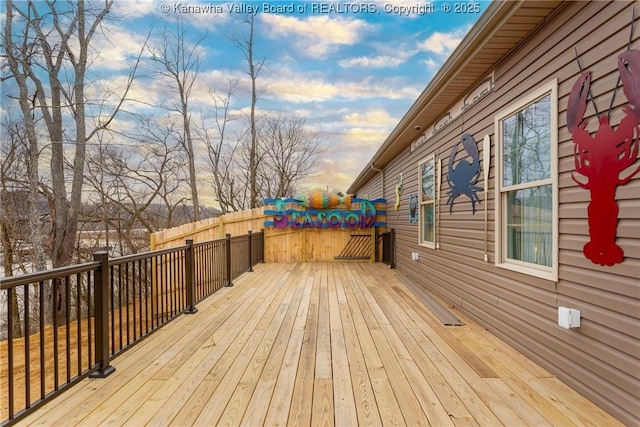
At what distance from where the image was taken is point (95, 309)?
2.39 metres

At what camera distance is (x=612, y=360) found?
190 cm

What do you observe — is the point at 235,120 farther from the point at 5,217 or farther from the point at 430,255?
the point at 430,255

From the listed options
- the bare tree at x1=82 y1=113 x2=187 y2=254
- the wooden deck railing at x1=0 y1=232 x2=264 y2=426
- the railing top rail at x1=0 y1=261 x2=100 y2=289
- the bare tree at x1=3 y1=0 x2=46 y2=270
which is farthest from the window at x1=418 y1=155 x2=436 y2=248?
Result: the bare tree at x1=3 y1=0 x2=46 y2=270

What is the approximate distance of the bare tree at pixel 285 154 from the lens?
15266 mm

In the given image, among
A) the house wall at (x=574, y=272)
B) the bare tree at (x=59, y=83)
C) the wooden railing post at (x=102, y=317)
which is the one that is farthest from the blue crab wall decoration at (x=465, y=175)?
the bare tree at (x=59, y=83)

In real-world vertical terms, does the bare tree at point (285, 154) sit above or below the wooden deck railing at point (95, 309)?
above

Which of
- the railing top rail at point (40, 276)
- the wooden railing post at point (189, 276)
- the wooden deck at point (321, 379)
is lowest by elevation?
the wooden deck at point (321, 379)

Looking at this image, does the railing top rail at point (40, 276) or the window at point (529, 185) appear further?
the window at point (529, 185)

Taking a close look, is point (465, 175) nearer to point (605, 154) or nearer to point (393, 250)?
point (605, 154)

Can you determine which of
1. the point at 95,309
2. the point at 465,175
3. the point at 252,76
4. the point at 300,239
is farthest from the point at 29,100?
the point at 465,175

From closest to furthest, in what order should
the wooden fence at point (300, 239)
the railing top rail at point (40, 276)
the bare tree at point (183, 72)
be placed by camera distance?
the railing top rail at point (40, 276), the wooden fence at point (300, 239), the bare tree at point (183, 72)

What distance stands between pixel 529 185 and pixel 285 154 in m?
13.7

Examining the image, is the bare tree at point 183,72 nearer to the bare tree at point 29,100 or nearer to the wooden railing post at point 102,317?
the bare tree at point 29,100

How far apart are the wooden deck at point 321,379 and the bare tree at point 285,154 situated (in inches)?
471
